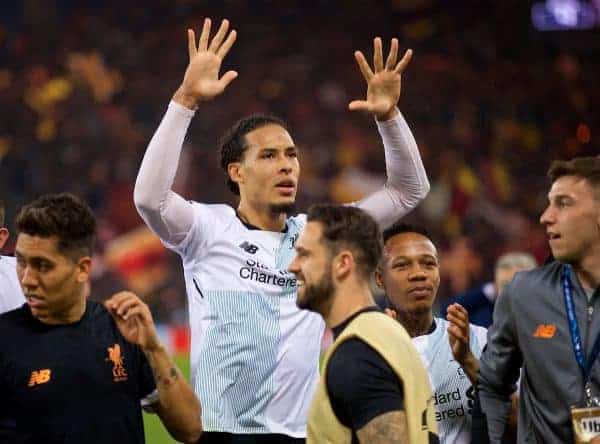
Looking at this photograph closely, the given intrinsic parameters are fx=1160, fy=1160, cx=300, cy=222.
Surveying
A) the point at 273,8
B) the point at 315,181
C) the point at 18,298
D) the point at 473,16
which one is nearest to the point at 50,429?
the point at 18,298

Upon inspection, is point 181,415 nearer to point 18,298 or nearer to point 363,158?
point 18,298

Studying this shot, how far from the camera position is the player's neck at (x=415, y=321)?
4.84m

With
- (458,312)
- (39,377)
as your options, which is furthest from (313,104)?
(39,377)

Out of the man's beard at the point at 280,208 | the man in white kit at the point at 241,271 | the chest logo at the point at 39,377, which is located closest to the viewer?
the chest logo at the point at 39,377

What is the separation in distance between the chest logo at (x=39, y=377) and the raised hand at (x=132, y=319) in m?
0.25

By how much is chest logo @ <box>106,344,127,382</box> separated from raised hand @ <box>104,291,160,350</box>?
8 centimetres

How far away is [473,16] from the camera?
1894 cm

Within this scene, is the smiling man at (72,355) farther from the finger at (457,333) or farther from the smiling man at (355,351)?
the finger at (457,333)

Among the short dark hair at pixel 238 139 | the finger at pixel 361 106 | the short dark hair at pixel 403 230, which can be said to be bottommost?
the short dark hair at pixel 403 230

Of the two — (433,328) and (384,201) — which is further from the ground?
(384,201)

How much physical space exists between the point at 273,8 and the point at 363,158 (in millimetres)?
3104

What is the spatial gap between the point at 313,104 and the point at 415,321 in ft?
41.0

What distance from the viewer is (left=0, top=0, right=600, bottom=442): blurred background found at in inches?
611

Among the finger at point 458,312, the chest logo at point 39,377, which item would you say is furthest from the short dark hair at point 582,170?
the chest logo at point 39,377
